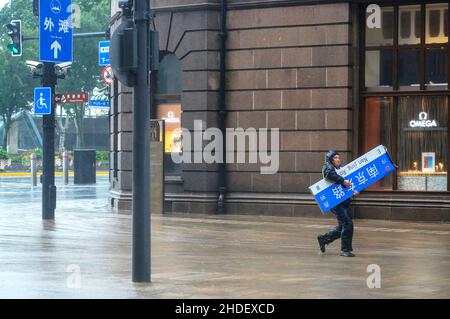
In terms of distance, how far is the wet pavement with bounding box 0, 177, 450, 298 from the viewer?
11711 millimetres

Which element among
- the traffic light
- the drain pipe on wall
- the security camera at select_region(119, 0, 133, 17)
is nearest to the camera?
the security camera at select_region(119, 0, 133, 17)

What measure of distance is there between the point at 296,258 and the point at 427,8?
10.2 m

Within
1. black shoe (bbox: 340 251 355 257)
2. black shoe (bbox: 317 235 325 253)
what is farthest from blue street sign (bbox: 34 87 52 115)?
black shoe (bbox: 340 251 355 257)

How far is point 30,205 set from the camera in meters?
Result: 29.6

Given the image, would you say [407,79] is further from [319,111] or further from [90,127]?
[90,127]

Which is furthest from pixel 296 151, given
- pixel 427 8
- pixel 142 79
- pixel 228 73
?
pixel 142 79

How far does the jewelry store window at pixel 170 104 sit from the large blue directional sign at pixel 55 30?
3.44m

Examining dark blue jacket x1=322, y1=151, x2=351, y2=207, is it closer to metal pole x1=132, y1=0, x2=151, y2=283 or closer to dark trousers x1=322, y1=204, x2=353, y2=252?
dark trousers x1=322, y1=204, x2=353, y2=252

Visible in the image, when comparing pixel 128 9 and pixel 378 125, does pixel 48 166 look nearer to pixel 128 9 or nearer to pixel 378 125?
pixel 378 125

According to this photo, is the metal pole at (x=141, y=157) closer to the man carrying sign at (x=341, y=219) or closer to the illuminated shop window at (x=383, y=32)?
the man carrying sign at (x=341, y=219)

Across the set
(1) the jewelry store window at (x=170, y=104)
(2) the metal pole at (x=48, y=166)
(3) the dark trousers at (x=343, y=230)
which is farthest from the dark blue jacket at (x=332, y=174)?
(1) the jewelry store window at (x=170, y=104)

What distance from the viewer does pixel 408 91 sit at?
23.5 m

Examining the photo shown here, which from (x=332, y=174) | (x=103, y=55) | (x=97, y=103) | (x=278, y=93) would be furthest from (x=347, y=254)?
(x=97, y=103)

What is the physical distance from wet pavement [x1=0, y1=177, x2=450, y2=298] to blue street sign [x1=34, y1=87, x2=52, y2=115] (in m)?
2.58
